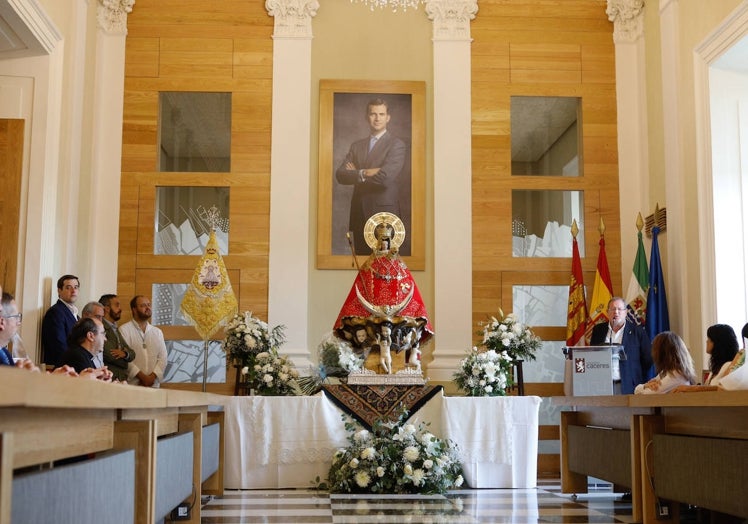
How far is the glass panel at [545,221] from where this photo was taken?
33.9 ft

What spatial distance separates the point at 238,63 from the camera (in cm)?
1040

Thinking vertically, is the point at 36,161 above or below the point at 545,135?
below

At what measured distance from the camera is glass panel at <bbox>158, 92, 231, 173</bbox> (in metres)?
10.3

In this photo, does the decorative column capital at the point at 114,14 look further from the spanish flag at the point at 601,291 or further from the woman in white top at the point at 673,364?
the woman in white top at the point at 673,364

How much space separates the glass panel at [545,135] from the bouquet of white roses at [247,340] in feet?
11.2

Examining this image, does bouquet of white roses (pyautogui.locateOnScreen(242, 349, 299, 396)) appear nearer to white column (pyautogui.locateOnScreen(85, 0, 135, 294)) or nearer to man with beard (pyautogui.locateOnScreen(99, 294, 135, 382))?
man with beard (pyautogui.locateOnScreen(99, 294, 135, 382))

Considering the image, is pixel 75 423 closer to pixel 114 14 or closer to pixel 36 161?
pixel 36 161

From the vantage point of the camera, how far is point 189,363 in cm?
999

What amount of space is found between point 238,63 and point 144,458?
7.44 m

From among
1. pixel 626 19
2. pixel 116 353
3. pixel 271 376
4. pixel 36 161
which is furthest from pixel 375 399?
pixel 626 19

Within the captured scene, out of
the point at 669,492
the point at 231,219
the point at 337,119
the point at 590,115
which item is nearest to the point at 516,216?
the point at 590,115

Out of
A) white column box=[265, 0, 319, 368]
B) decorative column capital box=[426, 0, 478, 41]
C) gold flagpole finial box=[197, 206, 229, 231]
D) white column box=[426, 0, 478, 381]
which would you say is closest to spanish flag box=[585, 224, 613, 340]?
white column box=[426, 0, 478, 381]

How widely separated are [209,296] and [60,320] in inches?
65.0

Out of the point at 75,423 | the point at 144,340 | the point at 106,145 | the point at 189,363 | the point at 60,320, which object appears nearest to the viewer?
the point at 75,423
